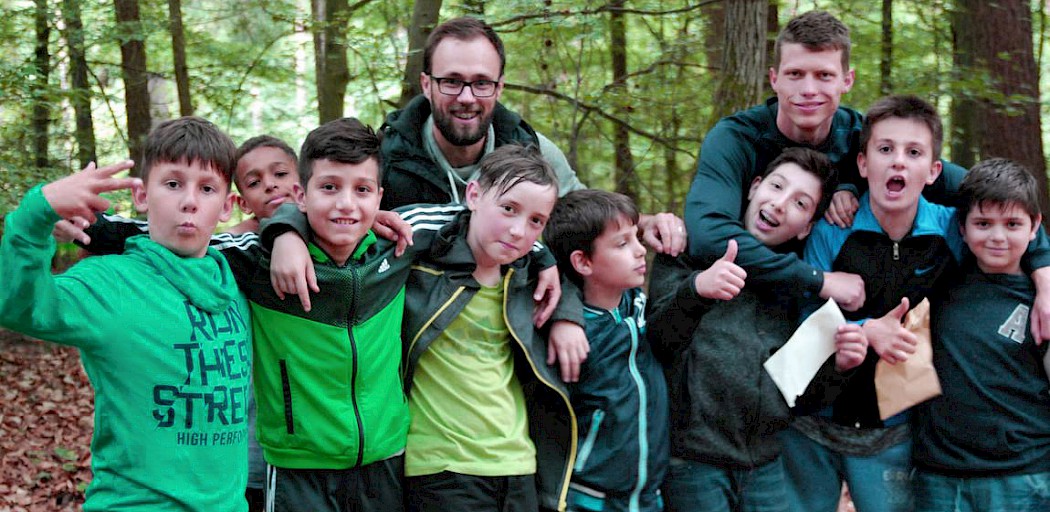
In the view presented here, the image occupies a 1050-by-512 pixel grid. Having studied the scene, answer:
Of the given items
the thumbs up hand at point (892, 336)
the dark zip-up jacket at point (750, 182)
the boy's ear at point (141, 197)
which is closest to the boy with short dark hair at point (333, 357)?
the boy's ear at point (141, 197)

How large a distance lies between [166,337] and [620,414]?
1618 mm

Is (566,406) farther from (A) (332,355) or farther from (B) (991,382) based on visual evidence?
(B) (991,382)

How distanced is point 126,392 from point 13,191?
160 inches

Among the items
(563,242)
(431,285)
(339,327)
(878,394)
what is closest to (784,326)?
(878,394)

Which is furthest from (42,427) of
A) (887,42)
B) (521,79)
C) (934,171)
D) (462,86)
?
(887,42)

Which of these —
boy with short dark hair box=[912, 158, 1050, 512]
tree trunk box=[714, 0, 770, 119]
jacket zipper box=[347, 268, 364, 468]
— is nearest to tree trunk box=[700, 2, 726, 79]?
tree trunk box=[714, 0, 770, 119]

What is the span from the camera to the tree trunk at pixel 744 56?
231 inches

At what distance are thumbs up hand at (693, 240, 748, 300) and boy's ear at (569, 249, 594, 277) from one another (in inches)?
17.1

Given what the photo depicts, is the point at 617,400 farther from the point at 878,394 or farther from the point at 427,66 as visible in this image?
the point at 427,66

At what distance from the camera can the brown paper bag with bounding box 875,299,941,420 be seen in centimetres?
348

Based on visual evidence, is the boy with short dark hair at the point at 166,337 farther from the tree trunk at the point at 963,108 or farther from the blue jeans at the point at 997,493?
the tree trunk at the point at 963,108

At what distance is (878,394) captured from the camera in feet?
11.8

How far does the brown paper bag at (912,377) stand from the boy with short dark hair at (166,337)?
7.83 ft

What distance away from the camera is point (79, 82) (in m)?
8.12
